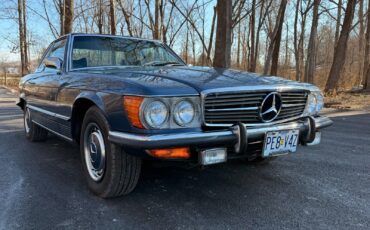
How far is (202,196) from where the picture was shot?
3.09 m

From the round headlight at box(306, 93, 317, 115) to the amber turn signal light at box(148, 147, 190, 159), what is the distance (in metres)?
1.49

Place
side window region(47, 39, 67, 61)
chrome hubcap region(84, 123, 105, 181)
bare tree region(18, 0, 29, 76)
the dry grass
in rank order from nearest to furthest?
chrome hubcap region(84, 123, 105, 181)
side window region(47, 39, 67, 61)
the dry grass
bare tree region(18, 0, 29, 76)

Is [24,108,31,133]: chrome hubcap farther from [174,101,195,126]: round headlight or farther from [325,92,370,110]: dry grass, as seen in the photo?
[325,92,370,110]: dry grass

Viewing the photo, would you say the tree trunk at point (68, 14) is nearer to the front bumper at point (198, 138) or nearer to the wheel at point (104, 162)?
the wheel at point (104, 162)


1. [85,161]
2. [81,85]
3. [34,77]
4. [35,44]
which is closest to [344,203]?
[85,161]

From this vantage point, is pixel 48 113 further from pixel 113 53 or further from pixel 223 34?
pixel 223 34

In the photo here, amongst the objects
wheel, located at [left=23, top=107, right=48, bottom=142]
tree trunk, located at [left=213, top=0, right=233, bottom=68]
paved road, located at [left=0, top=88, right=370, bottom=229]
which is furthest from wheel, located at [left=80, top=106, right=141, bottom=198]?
tree trunk, located at [left=213, top=0, right=233, bottom=68]

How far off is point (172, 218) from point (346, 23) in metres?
15.4

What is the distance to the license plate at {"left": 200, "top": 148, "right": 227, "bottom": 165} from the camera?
249 cm

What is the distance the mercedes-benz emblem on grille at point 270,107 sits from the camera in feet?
9.23

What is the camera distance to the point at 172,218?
2633 mm

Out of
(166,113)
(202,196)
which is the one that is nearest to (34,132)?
(202,196)

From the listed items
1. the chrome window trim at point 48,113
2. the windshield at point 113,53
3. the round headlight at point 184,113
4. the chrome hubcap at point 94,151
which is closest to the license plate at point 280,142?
the round headlight at point 184,113

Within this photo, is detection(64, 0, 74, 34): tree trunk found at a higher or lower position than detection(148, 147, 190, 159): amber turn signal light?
higher
